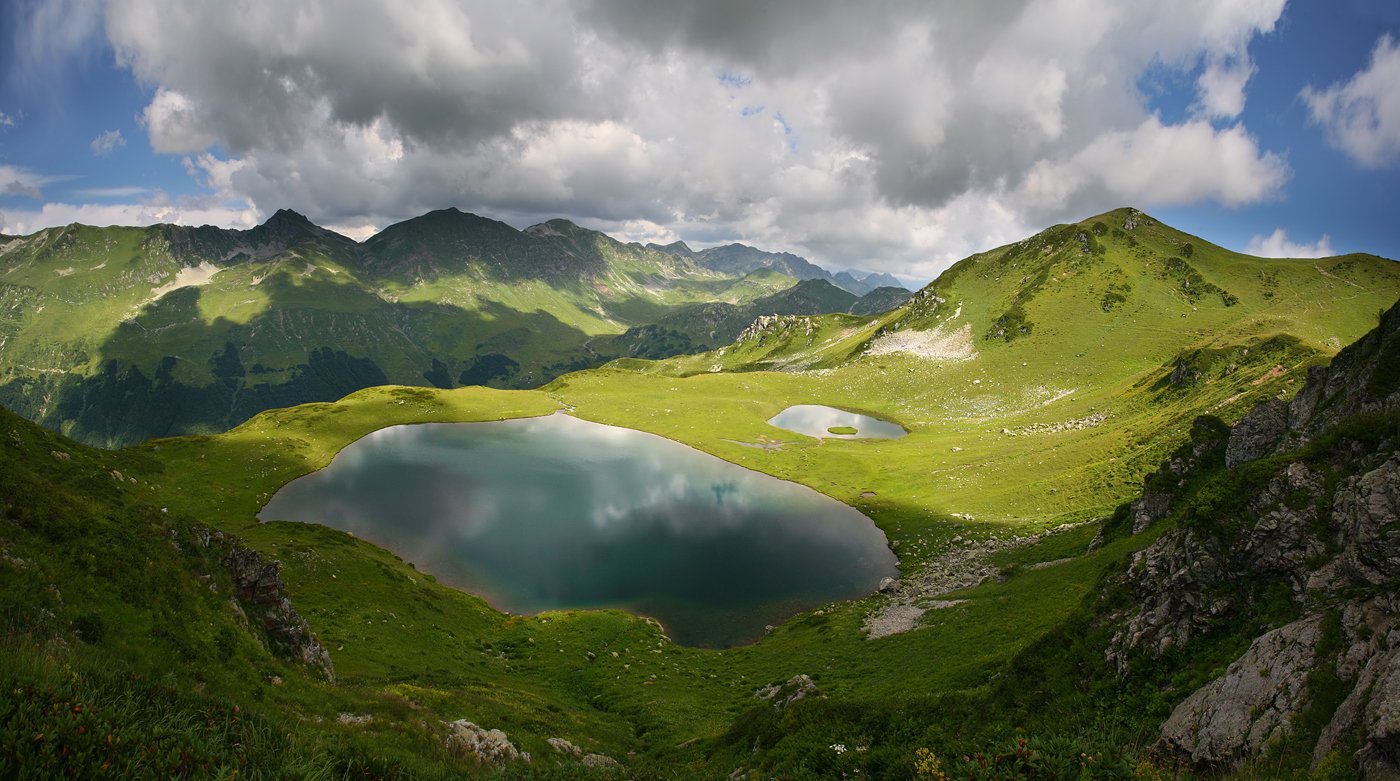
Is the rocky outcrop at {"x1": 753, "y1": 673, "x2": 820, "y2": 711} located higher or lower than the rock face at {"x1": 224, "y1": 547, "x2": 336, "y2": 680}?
lower

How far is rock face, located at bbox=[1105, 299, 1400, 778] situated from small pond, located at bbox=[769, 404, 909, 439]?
104290 millimetres

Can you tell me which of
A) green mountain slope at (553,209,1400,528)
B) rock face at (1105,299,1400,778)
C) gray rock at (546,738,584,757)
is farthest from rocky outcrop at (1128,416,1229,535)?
gray rock at (546,738,584,757)

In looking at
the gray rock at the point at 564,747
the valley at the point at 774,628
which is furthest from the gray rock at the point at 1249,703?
the gray rock at the point at 564,747

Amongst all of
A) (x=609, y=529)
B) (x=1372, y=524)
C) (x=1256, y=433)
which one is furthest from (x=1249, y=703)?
(x=609, y=529)

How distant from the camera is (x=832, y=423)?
136500 millimetres

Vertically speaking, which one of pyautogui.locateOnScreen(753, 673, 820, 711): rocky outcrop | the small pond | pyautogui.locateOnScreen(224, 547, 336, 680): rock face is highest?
the small pond

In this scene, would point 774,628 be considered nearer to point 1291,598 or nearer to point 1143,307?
point 1291,598

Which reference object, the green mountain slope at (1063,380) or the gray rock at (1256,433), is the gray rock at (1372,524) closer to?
the gray rock at (1256,433)

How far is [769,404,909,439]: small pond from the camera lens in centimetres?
12606

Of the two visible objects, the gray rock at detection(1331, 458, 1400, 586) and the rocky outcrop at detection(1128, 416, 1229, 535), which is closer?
the gray rock at detection(1331, 458, 1400, 586)

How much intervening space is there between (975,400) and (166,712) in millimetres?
157879

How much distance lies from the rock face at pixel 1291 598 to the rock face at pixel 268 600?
91.5ft

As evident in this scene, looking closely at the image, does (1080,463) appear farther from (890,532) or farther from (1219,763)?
(1219,763)

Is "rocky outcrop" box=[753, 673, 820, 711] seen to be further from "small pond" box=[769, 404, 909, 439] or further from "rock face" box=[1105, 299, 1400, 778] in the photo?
"small pond" box=[769, 404, 909, 439]
